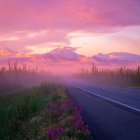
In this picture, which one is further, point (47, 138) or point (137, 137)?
point (47, 138)

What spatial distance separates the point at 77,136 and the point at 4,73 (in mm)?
67223

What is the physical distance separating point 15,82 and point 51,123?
59.3 meters

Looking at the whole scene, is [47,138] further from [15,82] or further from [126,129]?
[15,82]

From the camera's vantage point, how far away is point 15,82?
72.0m

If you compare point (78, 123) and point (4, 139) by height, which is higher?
point (78, 123)

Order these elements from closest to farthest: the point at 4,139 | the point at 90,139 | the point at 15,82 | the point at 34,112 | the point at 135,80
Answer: the point at 90,139 < the point at 4,139 < the point at 34,112 < the point at 135,80 < the point at 15,82

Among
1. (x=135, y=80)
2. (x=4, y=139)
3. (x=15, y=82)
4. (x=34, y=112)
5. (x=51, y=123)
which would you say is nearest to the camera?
(x=51, y=123)

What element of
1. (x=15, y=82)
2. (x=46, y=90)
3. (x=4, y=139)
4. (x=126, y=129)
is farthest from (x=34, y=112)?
(x=15, y=82)

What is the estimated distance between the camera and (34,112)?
65.0 feet

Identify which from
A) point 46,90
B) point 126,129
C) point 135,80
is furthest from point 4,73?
point 126,129

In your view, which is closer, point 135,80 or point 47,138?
point 47,138

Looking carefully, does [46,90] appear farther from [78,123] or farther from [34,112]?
[78,123]

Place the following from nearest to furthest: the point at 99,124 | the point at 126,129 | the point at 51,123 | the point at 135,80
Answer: the point at 126,129
the point at 99,124
the point at 51,123
the point at 135,80

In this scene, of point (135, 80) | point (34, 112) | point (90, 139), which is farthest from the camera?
point (135, 80)
